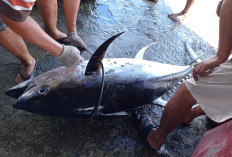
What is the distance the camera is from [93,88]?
6.76 feet

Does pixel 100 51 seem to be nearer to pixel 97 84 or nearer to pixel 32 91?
pixel 97 84

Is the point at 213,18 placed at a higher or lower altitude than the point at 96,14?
higher

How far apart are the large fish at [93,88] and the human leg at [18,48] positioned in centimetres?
64

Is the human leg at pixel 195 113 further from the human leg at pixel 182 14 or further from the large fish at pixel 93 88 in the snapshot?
the human leg at pixel 182 14

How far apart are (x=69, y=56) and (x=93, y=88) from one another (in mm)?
417

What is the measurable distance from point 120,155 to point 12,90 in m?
1.30

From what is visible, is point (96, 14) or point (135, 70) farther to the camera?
point (96, 14)

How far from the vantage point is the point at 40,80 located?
6.49ft

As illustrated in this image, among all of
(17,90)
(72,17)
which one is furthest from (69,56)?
(72,17)

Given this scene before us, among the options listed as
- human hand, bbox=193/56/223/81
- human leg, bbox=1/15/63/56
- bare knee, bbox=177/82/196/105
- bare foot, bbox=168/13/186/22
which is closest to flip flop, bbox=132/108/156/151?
bare knee, bbox=177/82/196/105

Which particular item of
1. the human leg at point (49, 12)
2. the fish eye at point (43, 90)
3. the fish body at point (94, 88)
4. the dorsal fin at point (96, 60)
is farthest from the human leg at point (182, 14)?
the fish eye at point (43, 90)

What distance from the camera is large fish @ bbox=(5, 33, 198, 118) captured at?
192 centimetres

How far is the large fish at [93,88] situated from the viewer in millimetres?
1917

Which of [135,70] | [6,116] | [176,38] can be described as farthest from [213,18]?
[6,116]
